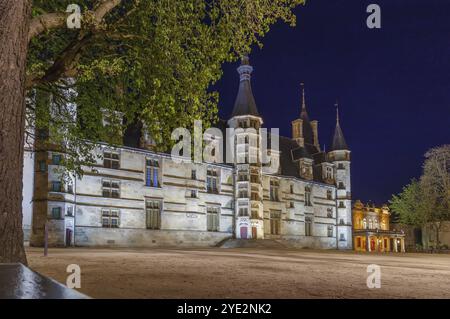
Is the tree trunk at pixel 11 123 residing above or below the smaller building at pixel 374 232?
above

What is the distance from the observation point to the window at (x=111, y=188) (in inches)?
1256

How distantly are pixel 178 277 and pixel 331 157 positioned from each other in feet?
153

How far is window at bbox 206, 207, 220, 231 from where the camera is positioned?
38438mm

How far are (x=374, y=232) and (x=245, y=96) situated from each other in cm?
3015

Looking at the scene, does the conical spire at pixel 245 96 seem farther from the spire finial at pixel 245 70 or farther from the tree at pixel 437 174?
the tree at pixel 437 174

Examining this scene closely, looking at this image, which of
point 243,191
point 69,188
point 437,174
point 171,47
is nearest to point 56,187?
point 69,188

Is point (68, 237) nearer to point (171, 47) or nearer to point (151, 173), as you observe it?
point (151, 173)

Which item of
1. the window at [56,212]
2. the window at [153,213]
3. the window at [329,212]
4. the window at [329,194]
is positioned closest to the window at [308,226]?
the window at [329,212]

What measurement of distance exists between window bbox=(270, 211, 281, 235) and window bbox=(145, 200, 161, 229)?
13326mm

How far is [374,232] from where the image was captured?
197 feet

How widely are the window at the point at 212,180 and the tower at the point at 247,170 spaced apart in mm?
2082

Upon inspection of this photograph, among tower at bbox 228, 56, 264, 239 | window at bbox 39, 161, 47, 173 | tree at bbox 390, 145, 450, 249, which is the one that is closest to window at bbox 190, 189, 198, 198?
tower at bbox 228, 56, 264, 239

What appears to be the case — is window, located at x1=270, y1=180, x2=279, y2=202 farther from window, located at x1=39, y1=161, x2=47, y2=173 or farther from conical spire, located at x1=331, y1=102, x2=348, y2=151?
window, located at x1=39, y1=161, x2=47, y2=173
